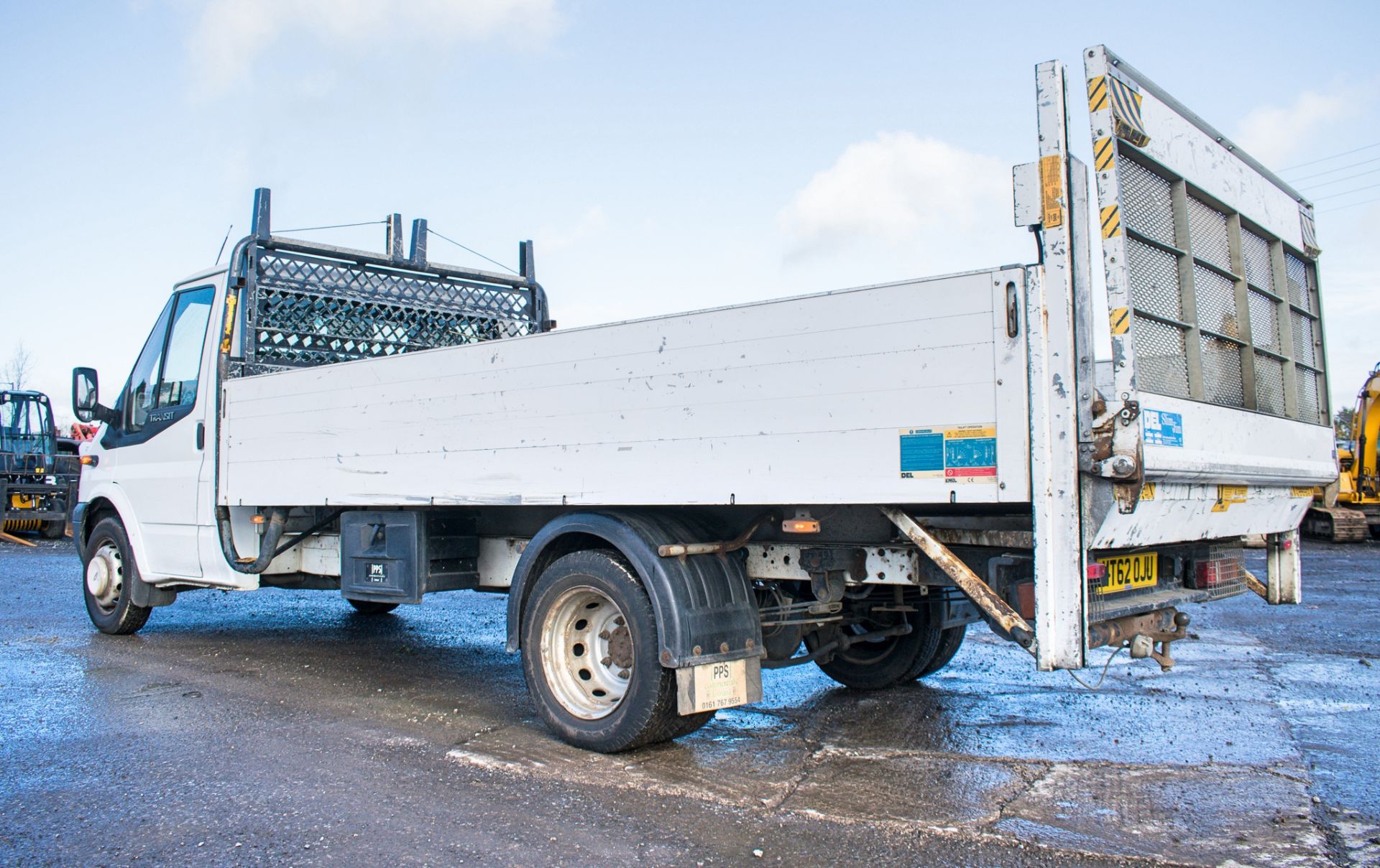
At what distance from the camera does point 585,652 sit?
5.12 m

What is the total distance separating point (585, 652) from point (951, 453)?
2166 mm

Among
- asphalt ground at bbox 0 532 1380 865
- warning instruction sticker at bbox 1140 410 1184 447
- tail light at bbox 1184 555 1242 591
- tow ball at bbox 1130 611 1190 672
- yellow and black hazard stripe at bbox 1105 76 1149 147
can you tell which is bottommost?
asphalt ground at bbox 0 532 1380 865

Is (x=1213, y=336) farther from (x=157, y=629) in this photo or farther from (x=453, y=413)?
(x=157, y=629)

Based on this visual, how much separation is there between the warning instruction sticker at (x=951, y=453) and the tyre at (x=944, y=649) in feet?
8.29

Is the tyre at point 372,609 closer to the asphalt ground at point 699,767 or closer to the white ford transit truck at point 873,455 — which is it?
the asphalt ground at point 699,767

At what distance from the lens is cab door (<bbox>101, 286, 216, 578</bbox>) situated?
24.4 ft

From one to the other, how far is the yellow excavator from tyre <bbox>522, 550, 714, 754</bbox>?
17.3 meters

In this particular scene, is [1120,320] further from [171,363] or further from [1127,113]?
[171,363]

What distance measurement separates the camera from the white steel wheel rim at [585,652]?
196 inches

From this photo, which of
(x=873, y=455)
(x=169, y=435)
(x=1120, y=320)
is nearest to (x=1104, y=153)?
(x=1120, y=320)

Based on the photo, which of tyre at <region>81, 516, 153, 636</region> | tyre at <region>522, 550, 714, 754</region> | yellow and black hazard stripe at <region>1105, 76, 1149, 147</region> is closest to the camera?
yellow and black hazard stripe at <region>1105, 76, 1149, 147</region>

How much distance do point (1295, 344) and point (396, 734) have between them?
5.09 metres

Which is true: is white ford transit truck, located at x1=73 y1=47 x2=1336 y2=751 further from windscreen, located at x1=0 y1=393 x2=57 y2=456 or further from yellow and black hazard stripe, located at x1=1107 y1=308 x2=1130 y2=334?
windscreen, located at x1=0 y1=393 x2=57 y2=456

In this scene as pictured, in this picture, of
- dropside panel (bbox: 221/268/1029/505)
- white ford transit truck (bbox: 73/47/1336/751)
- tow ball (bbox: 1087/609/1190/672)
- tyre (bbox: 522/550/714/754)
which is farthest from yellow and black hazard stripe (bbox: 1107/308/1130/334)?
tyre (bbox: 522/550/714/754)
